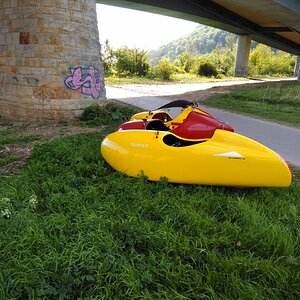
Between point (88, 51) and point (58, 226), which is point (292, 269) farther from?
point (88, 51)

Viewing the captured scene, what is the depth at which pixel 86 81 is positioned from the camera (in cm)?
848

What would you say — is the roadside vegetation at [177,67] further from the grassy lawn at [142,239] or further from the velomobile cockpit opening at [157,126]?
the grassy lawn at [142,239]

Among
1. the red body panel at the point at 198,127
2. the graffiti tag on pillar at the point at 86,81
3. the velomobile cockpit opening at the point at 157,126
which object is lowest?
the velomobile cockpit opening at the point at 157,126

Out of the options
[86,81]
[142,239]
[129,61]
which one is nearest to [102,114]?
[86,81]

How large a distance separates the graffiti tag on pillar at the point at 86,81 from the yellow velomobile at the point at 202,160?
4.47 m

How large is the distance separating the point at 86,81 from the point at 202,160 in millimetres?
5671

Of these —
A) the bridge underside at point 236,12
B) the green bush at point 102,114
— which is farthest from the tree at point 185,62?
the green bush at point 102,114

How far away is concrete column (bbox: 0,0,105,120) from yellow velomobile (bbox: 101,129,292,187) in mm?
4472

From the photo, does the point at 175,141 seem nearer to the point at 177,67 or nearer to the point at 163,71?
the point at 163,71

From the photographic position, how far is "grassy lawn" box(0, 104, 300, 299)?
230cm

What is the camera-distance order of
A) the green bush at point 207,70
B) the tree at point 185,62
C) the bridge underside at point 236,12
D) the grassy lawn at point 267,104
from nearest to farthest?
the grassy lawn at point 267,104 < the bridge underside at point 236,12 < the green bush at point 207,70 < the tree at point 185,62

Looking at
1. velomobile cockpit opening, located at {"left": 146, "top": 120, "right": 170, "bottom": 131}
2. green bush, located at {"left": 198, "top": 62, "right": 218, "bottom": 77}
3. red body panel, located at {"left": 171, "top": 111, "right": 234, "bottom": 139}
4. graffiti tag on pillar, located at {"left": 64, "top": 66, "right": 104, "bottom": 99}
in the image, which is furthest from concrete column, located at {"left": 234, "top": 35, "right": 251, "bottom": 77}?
red body panel, located at {"left": 171, "top": 111, "right": 234, "bottom": 139}

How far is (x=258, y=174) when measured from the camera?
3.65 meters

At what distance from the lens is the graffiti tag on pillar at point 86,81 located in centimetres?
817
